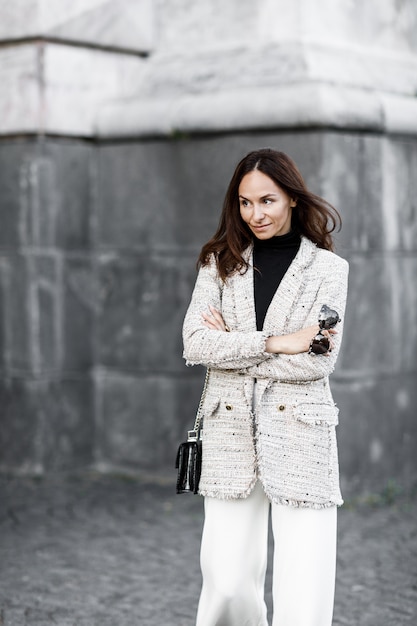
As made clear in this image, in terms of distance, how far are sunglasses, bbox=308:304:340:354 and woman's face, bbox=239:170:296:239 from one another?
1.30 feet

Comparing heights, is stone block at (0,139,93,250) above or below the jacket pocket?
above

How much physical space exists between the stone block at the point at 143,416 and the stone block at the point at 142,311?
4.3 inches

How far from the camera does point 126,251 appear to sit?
7766 millimetres

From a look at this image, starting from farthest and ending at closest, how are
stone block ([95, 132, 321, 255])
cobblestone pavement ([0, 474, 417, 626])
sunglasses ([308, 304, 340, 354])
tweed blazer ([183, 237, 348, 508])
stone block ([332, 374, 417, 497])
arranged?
stone block ([95, 132, 321, 255]) < stone block ([332, 374, 417, 497]) < cobblestone pavement ([0, 474, 417, 626]) < tweed blazer ([183, 237, 348, 508]) < sunglasses ([308, 304, 340, 354])

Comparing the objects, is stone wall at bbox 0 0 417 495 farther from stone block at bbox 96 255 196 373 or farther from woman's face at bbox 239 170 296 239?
woman's face at bbox 239 170 296 239

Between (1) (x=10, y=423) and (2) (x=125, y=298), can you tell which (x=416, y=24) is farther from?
(1) (x=10, y=423)

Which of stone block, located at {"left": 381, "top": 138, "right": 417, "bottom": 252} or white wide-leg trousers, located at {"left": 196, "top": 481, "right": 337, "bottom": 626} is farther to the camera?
stone block, located at {"left": 381, "top": 138, "right": 417, "bottom": 252}

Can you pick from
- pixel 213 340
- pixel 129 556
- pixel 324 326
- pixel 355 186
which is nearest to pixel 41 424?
pixel 129 556

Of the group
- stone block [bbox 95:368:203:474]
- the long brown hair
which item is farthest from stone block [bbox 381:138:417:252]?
the long brown hair

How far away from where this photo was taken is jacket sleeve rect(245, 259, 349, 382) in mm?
3809

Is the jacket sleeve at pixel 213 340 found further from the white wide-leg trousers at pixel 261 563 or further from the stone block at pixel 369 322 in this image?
the stone block at pixel 369 322

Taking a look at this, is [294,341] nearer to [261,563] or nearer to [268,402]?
[268,402]

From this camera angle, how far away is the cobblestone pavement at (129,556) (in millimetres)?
5004

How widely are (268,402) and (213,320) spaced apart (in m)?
0.36
